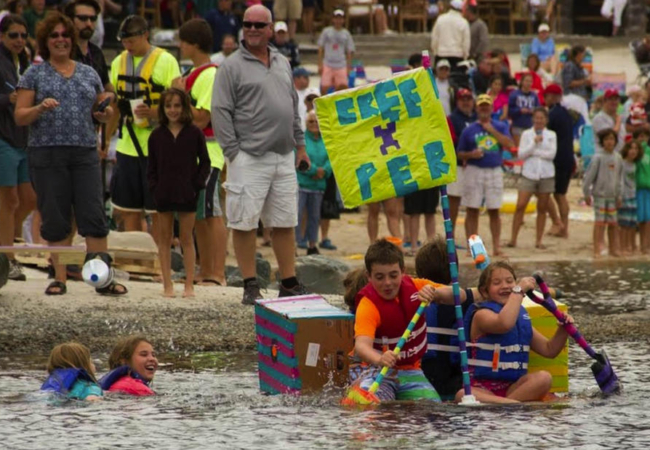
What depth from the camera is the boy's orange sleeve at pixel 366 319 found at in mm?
8930

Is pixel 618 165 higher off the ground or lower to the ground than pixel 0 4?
lower

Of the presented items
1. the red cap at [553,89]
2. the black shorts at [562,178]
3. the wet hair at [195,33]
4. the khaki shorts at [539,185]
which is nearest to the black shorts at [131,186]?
the wet hair at [195,33]

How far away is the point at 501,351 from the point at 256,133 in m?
3.94

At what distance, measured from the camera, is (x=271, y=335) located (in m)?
9.66

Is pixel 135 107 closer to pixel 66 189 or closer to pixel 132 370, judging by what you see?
pixel 66 189

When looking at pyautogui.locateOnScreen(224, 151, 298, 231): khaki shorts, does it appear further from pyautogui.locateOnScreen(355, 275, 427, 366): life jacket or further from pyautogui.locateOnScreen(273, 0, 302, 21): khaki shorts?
pyautogui.locateOnScreen(273, 0, 302, 21): khaki shorts

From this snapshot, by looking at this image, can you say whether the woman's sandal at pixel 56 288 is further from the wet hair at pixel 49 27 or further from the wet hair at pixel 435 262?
the wet hair at pixel 435 262

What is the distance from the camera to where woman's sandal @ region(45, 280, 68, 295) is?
12.6m

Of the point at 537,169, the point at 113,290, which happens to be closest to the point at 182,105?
the point at 113,290

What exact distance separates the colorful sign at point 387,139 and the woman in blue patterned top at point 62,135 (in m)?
3.43

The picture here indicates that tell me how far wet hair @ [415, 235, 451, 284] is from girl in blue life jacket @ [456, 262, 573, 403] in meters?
0.39

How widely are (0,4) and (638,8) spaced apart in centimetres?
1629

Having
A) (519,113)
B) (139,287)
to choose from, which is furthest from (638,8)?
(139,287)

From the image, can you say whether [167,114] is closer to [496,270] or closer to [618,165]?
[496,270]
